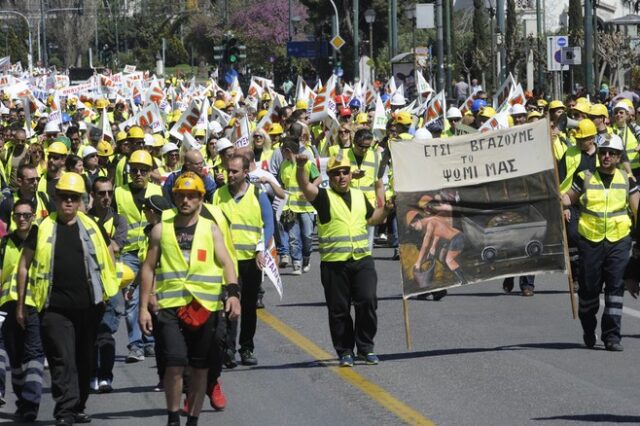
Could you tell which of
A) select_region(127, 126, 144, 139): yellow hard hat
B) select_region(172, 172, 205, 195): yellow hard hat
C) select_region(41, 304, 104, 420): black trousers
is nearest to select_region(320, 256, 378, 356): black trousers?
select_region(41, 304, 104, 420): black trousers

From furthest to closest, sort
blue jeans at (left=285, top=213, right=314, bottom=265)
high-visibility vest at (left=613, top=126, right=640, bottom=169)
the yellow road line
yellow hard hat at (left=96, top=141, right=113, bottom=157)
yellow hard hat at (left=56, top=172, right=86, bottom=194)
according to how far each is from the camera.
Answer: blue jeans at (left=285, top=213, right=314, bottom=265), high-visibility vest at (left=613, top=126, right=640, bottom=169), yellow hard hat at (left=96, top=141, right=113, bottom=157), the yellow road line, yellow hard hat at (left=56, top=172, right=86, bottom=194)

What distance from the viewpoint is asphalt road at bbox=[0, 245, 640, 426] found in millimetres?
10391

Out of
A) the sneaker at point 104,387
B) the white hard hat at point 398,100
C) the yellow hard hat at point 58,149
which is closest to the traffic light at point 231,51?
the white hard hat at point 398,100

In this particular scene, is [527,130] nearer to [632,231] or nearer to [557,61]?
[632,231]

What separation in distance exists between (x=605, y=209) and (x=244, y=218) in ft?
9.14

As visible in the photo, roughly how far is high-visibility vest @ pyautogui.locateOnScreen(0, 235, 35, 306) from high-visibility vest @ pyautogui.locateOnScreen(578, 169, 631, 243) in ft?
14.6

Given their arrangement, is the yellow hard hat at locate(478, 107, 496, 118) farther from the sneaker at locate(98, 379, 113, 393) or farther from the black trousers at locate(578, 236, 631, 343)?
the sneaker at locate(98, 379, 113, 393)

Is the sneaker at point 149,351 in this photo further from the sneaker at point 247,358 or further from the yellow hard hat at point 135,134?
the yellow hard hat at point 135,134

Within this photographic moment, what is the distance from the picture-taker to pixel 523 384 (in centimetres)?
1130

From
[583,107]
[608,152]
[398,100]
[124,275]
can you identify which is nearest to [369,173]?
[583,107]

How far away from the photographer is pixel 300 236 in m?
19.7

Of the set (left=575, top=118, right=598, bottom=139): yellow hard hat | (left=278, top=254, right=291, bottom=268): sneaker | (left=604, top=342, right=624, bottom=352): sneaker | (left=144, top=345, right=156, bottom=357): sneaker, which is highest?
(left=575, top=118, right=598, bottom=139): yellow hard hat

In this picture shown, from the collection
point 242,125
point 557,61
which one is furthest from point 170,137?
point 557,61

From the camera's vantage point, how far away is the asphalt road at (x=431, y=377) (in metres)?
10.4
